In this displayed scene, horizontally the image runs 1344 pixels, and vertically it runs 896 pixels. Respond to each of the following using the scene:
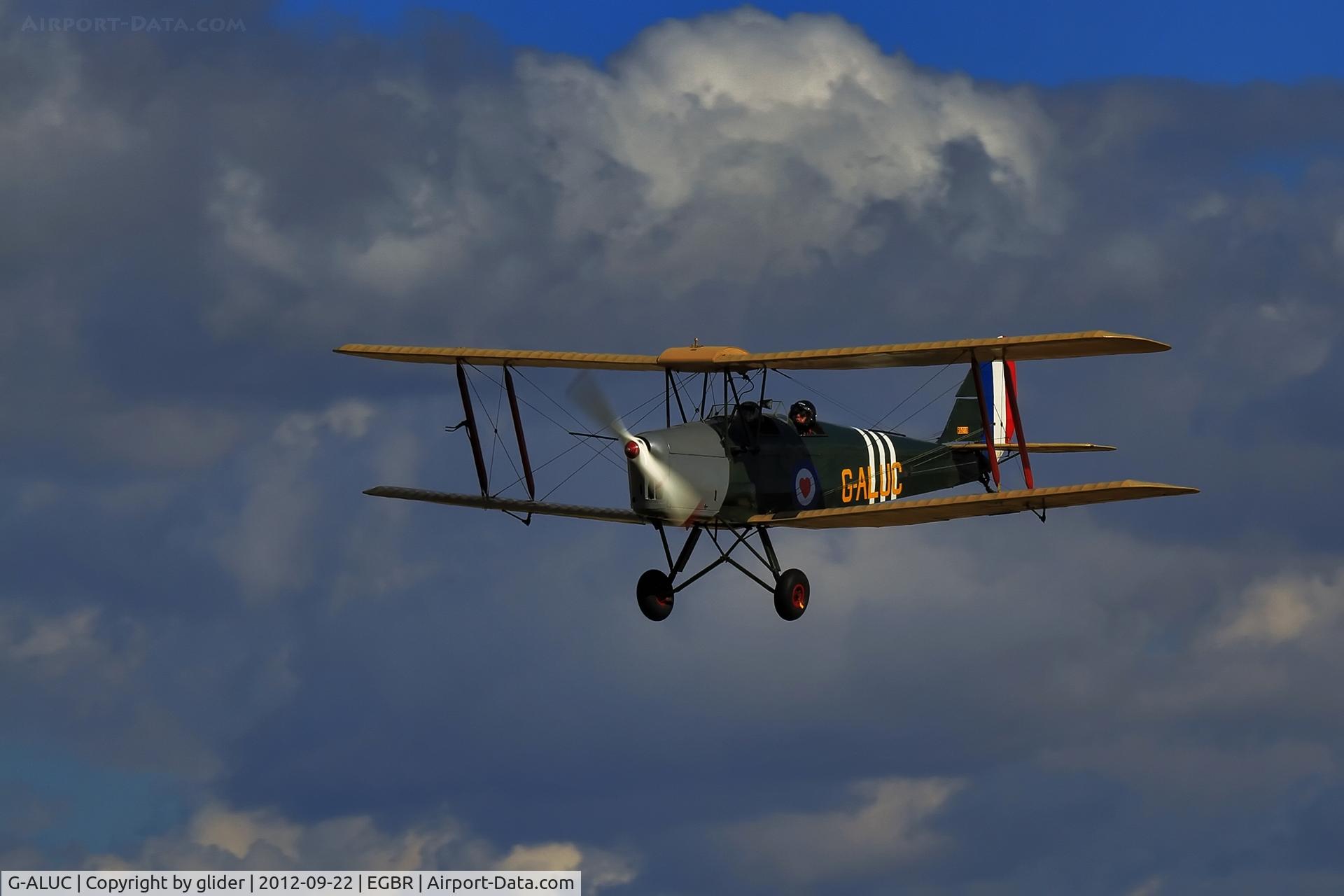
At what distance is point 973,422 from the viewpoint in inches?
1515

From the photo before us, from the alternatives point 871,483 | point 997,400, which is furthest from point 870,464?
point 997,400

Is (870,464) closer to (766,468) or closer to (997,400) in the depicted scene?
(766,468)

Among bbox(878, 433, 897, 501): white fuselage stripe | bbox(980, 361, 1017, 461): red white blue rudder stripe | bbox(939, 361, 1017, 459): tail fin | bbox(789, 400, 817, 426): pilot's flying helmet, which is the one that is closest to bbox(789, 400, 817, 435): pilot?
bbox(789, 400, 817, 426): pilot's flying helmet

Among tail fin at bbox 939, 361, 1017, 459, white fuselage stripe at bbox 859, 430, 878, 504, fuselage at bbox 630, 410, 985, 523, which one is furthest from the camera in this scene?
tail fin at bbox 939, 361, 1017, 459

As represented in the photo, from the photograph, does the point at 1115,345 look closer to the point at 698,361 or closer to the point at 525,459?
the point at 698,361

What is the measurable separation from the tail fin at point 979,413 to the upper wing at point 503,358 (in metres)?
7.53

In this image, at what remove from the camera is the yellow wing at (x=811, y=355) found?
95.7 ft

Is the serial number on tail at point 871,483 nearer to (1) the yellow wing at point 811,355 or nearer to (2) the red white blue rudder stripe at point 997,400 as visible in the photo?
(1) the yellow wing at point 811,355

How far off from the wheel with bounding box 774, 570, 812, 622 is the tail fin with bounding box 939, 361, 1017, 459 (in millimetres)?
7107

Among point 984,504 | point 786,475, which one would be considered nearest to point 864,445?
point 786,475

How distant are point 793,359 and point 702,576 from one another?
333 cm

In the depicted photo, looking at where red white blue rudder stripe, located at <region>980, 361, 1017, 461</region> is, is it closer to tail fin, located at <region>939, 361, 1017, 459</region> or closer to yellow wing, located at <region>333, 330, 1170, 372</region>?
tail fin, located at <region>939, 361, 1017, 459</region>

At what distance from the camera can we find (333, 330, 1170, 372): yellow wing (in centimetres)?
2916

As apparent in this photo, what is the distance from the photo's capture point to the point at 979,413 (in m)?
38.0
